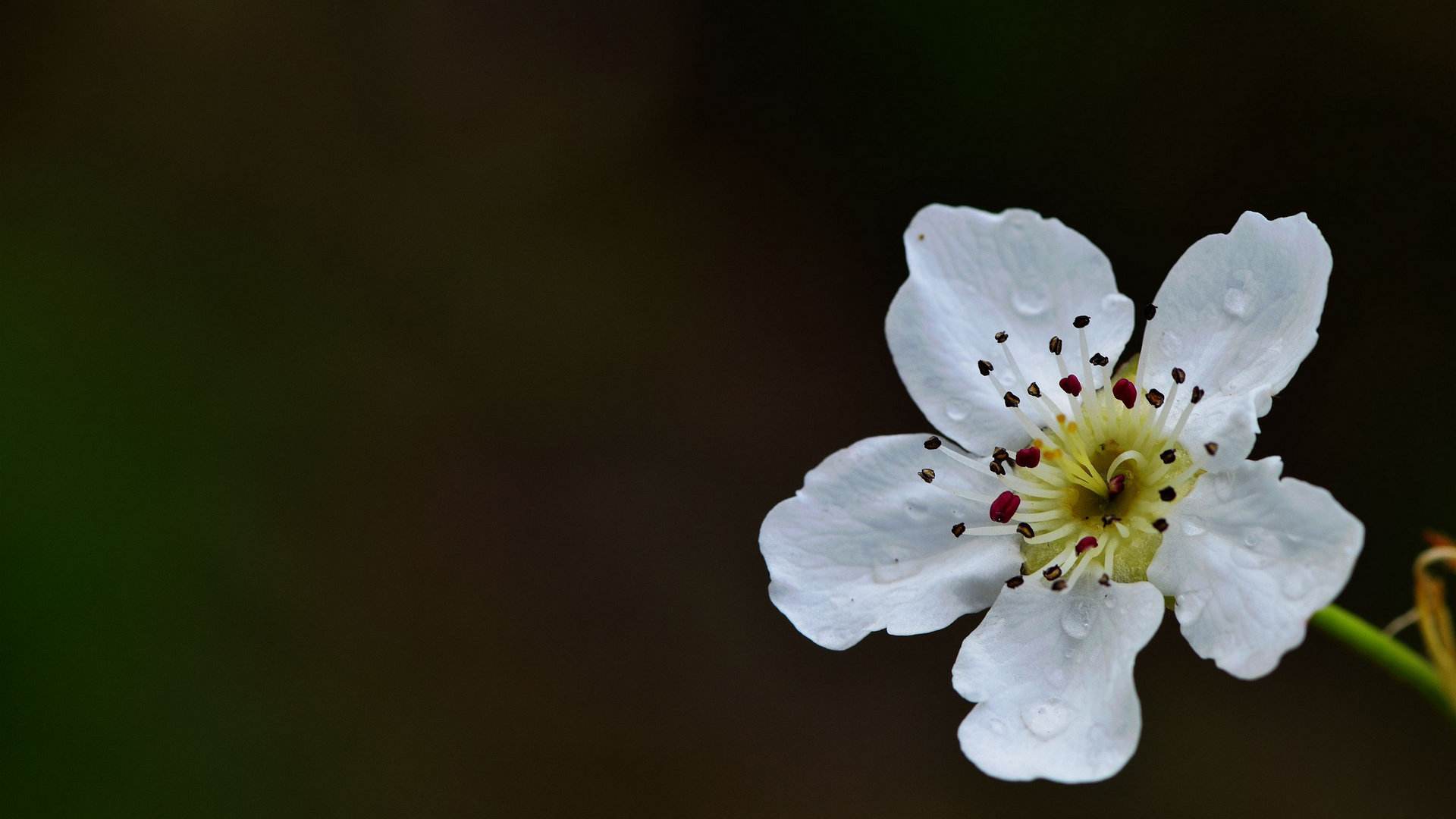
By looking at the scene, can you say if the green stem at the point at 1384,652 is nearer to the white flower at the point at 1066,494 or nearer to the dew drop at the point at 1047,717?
the white flower at the point at 1066,494

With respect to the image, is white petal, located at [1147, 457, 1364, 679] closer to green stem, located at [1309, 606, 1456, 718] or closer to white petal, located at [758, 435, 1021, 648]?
green stem, located at [1309, 606, 1456, 718]

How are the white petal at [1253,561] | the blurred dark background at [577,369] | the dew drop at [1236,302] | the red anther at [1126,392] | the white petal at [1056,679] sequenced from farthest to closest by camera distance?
the blurred dark background at [577,369]
the red anther at [1126,392]
the dew drop at [1236,302]
the white petal at [1056,679]
the white petal at [1253,561]

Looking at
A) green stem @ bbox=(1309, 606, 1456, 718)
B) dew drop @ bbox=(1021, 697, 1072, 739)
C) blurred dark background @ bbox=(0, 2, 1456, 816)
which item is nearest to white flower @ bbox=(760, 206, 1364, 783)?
dew drop @ bbox=(1021, 697, 1072, 739)

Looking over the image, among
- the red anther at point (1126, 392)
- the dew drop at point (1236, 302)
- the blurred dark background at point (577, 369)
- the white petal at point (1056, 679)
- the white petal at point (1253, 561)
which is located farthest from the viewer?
the blurred dark background at point (577, 369)

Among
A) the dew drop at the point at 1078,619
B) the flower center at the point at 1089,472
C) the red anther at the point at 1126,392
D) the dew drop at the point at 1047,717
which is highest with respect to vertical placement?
the red anther at the point at 1126,392

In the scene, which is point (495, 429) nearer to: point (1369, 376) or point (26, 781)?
point (26, 781)

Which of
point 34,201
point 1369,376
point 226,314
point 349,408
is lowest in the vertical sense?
point 1369,376

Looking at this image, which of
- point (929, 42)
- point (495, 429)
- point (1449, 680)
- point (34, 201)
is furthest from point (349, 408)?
point (1449, 680)

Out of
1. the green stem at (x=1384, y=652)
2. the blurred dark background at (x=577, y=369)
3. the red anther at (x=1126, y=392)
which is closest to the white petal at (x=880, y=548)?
the red anther at (x=1126, y=392)
